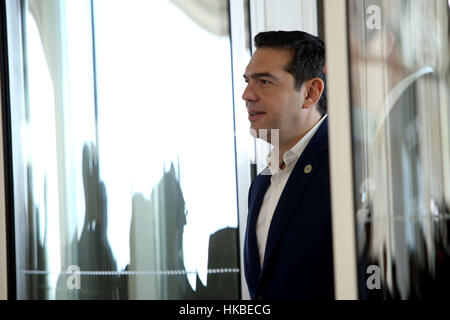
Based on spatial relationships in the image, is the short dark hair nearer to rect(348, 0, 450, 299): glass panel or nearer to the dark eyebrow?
the dark eyebrow

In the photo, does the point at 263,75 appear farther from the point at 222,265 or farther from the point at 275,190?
the point at 222,265

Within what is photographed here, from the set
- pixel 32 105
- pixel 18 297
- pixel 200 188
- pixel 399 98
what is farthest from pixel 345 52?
pixel 18 297

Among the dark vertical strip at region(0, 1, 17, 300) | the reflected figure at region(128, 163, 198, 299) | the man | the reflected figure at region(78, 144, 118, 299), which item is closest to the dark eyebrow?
the man

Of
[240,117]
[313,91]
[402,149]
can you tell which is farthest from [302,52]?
[402,149]

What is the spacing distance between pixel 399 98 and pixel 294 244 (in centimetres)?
37

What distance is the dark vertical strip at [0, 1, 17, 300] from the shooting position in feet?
3.98

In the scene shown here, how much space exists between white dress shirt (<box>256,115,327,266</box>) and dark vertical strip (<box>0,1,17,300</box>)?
535 mm

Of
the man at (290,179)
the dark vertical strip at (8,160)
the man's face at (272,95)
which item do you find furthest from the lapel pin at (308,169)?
the dark vertical strip at (8,160)

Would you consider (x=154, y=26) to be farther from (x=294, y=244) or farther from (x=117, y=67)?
(x=294, y=244)

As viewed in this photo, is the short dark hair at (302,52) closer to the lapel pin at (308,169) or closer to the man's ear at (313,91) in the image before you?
the man's ear at (313,91)

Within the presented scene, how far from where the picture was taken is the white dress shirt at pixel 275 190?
125cm

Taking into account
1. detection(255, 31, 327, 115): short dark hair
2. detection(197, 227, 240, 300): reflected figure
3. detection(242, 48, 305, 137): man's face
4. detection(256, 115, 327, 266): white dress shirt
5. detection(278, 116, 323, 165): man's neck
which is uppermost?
detection(255, 31, 327, 115): short dark hair

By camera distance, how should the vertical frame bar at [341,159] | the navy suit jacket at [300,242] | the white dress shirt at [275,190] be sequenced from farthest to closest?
the white dress shirt at [275,190]
the navy suit jacket at [300,242]
the vertical frame bar at [341,159]
